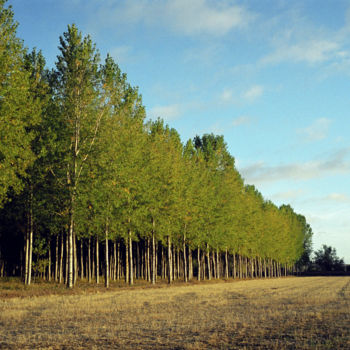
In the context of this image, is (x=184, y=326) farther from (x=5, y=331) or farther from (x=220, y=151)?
(x=220, y=151)

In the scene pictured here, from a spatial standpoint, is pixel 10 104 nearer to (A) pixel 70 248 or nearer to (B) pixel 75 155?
(B) pixel 75 155

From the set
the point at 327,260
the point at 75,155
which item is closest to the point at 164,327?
the point at 75,155

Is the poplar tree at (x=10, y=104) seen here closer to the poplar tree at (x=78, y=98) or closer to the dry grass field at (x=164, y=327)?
the poplar tree at (x=78, y=98)

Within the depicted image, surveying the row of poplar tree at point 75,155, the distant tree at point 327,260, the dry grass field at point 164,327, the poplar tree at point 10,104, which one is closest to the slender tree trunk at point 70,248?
the row of poplar tree at point 75,155

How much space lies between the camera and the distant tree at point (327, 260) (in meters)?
149

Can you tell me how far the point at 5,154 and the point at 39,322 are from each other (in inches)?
508

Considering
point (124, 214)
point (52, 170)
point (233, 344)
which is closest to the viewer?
point (233, 344)

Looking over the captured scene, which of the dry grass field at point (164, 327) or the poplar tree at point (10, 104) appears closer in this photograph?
the dry grass field at point (164, 327)

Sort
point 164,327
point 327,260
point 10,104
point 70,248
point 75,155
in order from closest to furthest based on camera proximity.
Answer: point 164,327, point 10,104, point 70,248, point 75,155, point 327,260

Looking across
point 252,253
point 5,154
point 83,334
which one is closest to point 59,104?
point 5,154

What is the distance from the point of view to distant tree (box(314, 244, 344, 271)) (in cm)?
14925

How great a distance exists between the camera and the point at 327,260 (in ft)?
496

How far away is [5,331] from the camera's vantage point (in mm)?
13680

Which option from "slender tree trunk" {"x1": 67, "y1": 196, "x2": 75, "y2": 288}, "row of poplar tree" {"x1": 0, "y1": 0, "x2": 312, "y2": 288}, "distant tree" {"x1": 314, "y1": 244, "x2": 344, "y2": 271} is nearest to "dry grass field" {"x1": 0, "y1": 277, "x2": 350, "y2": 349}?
"slender tree trunk" {"x1": 67, "y1": 196, "x2": 75, "y2": 288}
